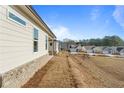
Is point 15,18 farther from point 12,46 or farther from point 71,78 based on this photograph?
point 71,78

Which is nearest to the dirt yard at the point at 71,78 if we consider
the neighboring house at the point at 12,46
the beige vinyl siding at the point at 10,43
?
the neighboring house at the point at 12,46

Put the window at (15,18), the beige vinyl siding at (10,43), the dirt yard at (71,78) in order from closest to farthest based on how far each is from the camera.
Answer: the beige vinyl siding at (10,43) → the window at (15,18) → the dirt yard at (71,78)

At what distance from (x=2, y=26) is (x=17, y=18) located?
1.69m

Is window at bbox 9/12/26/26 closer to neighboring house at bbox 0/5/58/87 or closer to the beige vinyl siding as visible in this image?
neighboring house at bbox 0/5/58/87

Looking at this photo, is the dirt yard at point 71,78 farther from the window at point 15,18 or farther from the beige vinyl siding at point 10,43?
the window at point 15,18

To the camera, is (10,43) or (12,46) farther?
(12,46)

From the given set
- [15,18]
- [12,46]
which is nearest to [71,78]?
[12,46]

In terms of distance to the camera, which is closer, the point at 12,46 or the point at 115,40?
the point at 12,46

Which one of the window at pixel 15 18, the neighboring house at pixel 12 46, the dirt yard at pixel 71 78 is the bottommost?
the dirt yard at pixel 71 78

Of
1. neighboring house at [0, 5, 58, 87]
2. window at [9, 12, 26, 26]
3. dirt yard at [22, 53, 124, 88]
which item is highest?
window at [9, 12, 26, 26]

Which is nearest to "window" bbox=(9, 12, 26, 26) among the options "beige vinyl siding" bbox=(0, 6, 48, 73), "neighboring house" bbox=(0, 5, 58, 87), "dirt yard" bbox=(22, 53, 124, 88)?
"neighboring house" bbox=(0, 5, 58, 87)
